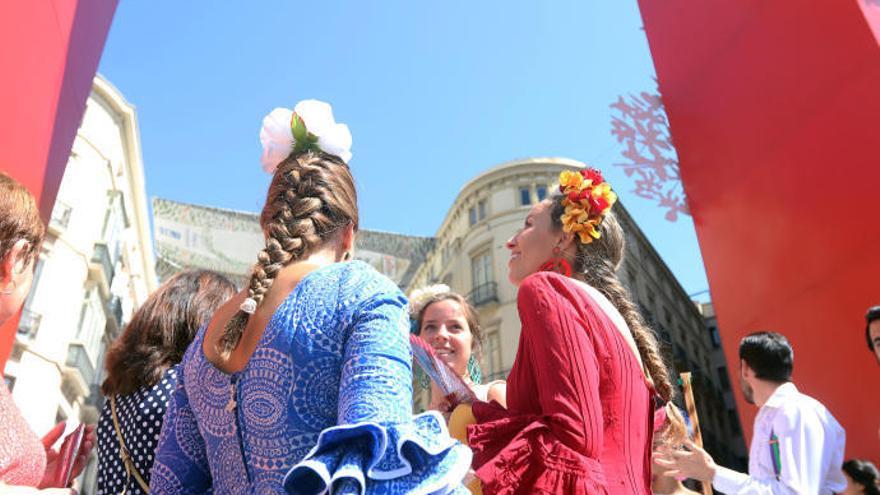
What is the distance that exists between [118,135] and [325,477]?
25.4 meters

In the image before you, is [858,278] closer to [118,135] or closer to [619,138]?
[619,138]

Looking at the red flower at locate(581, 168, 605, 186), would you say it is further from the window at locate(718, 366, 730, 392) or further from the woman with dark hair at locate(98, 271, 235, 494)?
the window at locate(718, 366, 730, 392)

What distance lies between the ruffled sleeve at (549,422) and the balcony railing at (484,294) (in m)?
21.7

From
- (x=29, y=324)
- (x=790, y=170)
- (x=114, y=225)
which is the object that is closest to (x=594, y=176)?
(x=790, y=170)

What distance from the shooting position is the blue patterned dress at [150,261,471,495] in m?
1.07

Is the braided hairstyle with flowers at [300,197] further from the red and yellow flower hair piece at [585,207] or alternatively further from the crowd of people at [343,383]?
the red and yellow flower hair piece at [585,207]

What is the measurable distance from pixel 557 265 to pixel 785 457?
1467 millimetres

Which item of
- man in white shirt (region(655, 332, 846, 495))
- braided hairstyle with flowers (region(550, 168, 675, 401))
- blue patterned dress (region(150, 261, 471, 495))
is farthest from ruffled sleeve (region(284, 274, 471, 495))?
man in white shirt (region(655, 332, 846, 495))

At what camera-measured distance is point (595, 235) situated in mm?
2533

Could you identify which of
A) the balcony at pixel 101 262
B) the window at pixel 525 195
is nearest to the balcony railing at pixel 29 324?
Result: the balcony at pixel 101 262

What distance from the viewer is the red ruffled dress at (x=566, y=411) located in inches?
66.2

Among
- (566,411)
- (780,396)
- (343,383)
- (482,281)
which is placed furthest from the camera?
(482,281)

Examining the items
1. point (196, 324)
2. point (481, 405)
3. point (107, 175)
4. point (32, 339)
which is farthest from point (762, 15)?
point (107, 175)

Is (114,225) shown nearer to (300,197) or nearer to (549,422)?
(300,197)
